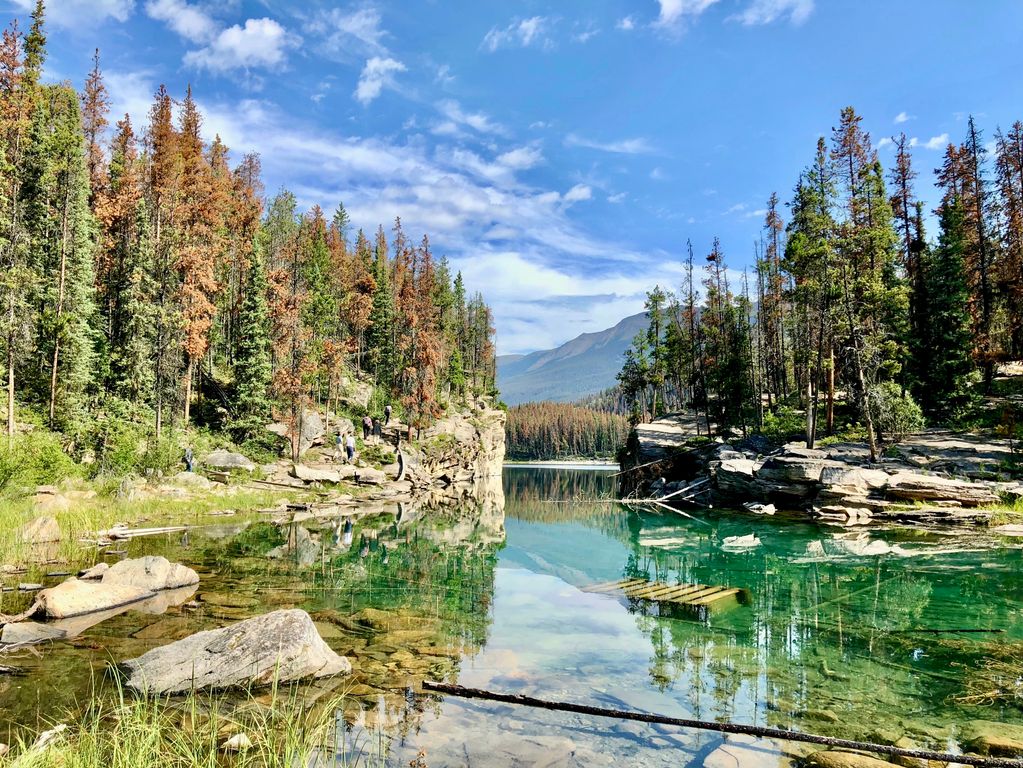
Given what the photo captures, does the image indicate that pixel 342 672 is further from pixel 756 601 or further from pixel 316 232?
pixel 316 232

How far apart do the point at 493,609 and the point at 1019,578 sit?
51.8ft

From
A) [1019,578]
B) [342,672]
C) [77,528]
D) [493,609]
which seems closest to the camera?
[342,672]

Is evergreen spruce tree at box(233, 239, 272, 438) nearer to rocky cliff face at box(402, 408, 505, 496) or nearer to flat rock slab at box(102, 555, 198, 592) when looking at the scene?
rocky cliff face at box(402, 408, 505, 496)

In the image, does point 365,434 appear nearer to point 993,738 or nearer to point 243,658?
point 243,658

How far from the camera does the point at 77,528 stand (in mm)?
18219

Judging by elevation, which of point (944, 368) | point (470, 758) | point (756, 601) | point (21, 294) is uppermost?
point (21, 294)

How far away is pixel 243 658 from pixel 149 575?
7.19 metres

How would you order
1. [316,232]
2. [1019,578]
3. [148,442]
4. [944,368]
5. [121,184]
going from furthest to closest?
[316,232], [121,184], [944,368], [148,442], [1019,578]

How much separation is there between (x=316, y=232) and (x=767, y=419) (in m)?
54.3

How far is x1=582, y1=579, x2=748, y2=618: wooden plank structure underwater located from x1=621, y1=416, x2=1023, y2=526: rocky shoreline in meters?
17.0

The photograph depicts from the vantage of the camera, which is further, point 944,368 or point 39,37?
point 944,368

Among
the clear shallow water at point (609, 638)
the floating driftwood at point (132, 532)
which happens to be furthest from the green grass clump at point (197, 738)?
the floating driftwood at point (132, 532)

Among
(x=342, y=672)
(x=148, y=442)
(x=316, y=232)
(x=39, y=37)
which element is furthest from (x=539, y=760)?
(x=316, y=232)

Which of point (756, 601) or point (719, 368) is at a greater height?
point (719, 368)
